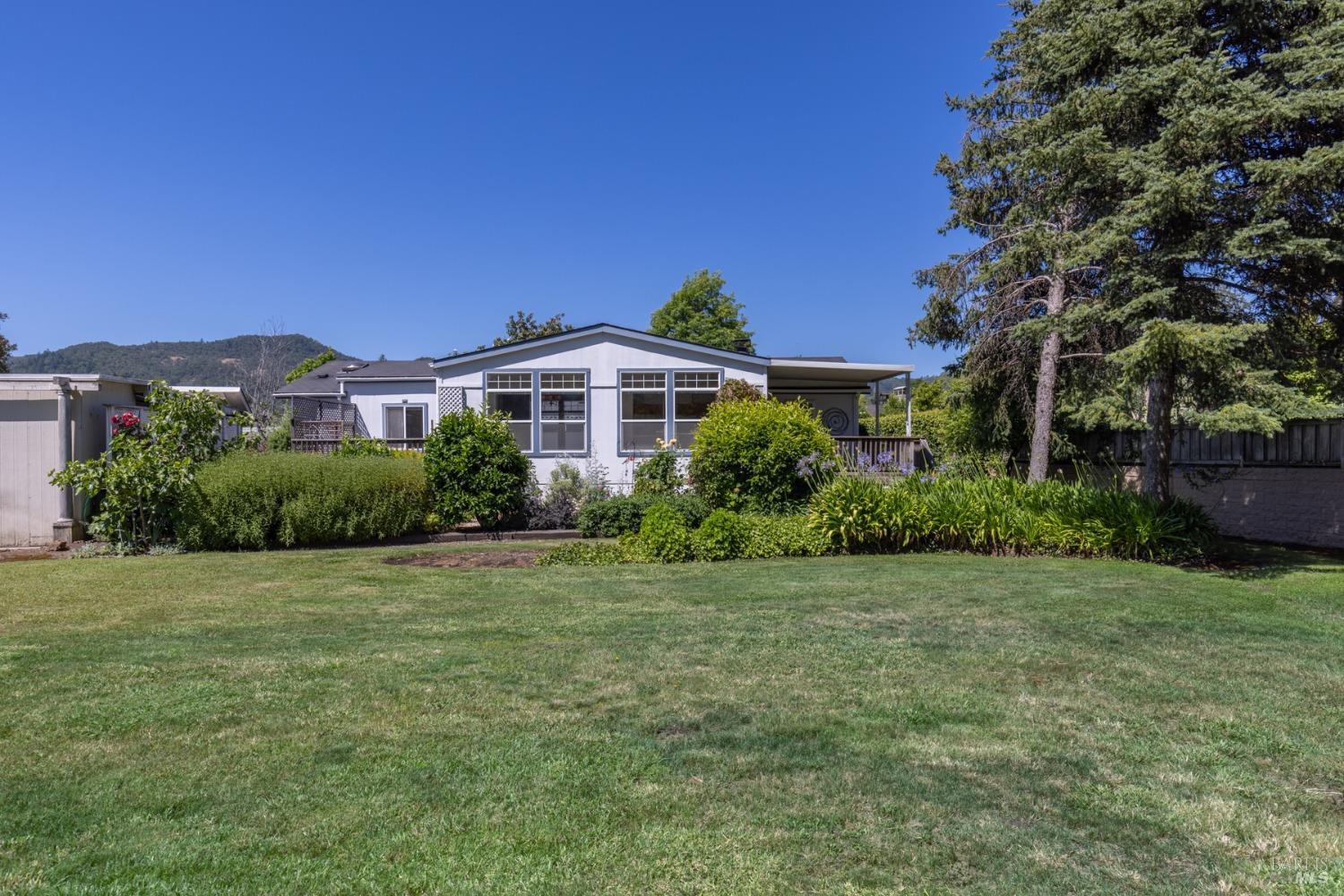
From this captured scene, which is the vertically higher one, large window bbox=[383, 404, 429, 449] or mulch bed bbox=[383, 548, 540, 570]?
large window bbox=[383, 404, 429, 449]

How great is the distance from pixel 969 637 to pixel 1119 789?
99.8 inches

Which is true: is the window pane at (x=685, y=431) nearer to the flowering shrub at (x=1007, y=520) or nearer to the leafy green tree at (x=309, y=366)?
the flowering shrub at (x=1007, y=520)

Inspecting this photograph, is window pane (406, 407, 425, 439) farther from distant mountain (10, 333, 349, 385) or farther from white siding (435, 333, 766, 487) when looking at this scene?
distant mountain (10, 333, 349, 385)

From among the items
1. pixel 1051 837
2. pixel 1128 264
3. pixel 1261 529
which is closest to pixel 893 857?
pixel 1051 837

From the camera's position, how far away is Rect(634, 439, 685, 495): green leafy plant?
583 inches

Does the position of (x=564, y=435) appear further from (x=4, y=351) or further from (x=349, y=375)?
(x=4, y=351)

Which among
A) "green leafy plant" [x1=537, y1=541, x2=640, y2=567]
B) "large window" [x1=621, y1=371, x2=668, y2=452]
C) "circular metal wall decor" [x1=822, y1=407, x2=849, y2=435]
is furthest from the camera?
"circular metal wall decor" [x1=822, y1=407, x2=849, y2=435]

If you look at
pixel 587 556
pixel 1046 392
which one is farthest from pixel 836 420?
pixel 587 556

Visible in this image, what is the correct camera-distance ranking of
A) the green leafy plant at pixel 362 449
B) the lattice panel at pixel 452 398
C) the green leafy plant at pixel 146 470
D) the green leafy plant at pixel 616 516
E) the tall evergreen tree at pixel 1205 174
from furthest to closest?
the lattice panel at pixel 452 398 → the green leafy plant at pixel 362 449 → the green leafy plant at pixel 616 516 → the green leafy plant at pixel 146 470 → the tall evergreen tree at pixel 1205 174

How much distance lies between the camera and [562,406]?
1622 centimetres

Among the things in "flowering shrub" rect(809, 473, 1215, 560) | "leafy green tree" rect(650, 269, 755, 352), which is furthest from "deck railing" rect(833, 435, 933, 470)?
"leafy green tree" rect(650, 269, 755, 352)

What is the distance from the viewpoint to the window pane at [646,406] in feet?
53.6

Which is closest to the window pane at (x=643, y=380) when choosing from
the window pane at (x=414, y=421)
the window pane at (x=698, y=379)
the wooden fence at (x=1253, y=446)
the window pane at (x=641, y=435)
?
the window pane at (x=698, y=379)

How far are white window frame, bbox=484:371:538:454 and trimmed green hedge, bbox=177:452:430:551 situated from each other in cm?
407
